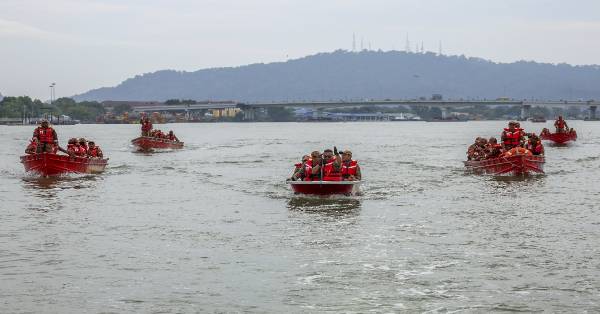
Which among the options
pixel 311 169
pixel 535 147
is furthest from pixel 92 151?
pixel 535 147

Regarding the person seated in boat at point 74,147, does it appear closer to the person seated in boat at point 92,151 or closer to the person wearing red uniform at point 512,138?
the person seated in boat at point 92,151

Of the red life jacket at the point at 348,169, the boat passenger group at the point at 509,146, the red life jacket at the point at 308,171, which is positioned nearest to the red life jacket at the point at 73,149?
the red life jacket at the point at 308,171

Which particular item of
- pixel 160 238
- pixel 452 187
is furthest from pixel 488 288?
pixel 452 187

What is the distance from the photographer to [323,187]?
107 ft

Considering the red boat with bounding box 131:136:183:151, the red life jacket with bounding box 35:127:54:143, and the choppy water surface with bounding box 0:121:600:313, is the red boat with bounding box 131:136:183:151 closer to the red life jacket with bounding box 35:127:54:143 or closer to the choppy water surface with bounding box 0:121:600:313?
the red life jacket with bounding box 35:127:54:143

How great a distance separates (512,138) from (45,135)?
2370 cm

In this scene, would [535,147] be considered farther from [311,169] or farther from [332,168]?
[311,169]

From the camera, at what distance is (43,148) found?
147 ft

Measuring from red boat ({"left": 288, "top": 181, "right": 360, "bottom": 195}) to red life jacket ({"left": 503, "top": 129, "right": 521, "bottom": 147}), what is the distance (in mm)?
A: 15778

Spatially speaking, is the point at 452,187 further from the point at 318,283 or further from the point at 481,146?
the point at 318,283

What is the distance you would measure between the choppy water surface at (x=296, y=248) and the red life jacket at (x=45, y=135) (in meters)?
2.98

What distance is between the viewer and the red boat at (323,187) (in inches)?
1276

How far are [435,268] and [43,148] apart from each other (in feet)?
95.9

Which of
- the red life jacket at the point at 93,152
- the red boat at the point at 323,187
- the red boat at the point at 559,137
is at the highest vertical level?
the red life jacket at the point at 93,152
